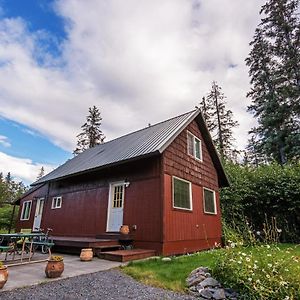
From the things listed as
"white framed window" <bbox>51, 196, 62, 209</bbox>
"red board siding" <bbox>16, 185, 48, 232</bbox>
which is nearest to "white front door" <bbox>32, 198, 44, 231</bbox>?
"red board siding" <bbox>16, 185, 48, 232</bbox>

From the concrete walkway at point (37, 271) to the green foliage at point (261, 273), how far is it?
263cm

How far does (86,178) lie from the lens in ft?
35.0

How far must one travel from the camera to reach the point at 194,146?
10.8m

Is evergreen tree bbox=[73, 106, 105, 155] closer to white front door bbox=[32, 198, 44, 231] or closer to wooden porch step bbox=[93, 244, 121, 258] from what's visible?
white front door bbox=[32, 198, 44, 231]

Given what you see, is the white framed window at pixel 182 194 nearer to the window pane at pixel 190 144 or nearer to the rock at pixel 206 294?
the window pane at pixel 190 144

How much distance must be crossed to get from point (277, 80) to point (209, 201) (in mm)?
11138

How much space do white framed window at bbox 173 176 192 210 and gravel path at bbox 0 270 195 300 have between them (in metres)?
4.13

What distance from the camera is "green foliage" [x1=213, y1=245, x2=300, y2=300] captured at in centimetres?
352

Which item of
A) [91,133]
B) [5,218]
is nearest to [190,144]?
[5,218]

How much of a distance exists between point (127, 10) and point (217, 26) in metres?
3.51

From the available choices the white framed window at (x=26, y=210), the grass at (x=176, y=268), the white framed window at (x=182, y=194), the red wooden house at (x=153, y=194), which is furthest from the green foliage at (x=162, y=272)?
the white framed window at (x=26, y=210)

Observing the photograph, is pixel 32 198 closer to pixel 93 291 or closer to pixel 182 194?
pixel 182 194

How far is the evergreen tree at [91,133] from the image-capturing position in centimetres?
2800

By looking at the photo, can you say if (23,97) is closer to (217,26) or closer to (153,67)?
(153,67)
